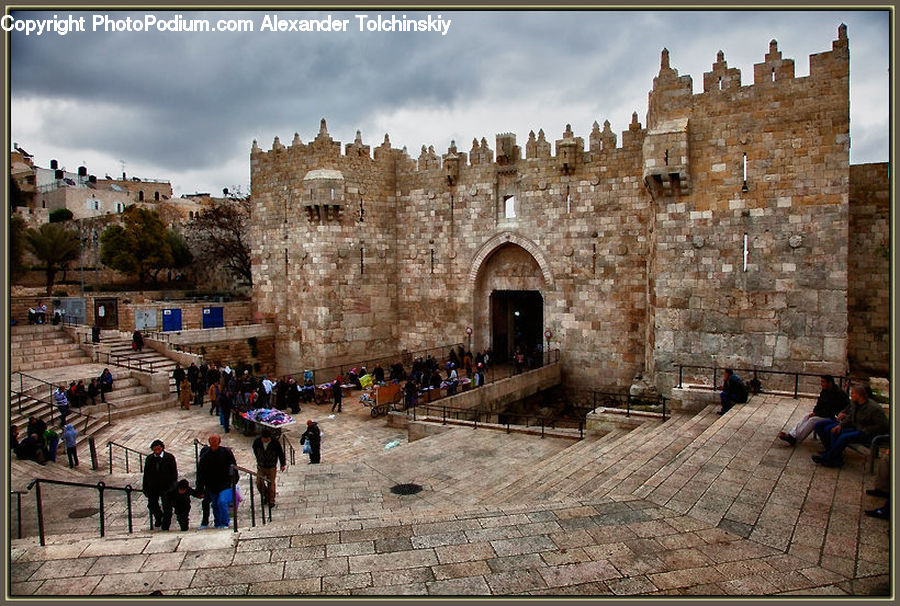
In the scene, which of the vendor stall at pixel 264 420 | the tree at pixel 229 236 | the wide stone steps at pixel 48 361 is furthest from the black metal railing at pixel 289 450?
the tree at pixel 229 236

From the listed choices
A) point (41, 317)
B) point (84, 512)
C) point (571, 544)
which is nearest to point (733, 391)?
point (571, 544)

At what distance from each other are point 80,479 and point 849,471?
11541 millimetres

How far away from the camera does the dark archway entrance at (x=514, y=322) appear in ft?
73.6

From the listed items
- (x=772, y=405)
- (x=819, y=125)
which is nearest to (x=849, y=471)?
(x=772, y=405)

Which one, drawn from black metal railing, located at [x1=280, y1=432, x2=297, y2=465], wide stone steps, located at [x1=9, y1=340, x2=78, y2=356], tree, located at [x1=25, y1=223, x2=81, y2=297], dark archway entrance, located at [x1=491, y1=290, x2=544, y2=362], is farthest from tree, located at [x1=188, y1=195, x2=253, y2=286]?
black metal railing, located at [x1=280, y1=432, x2=297, y2=465]

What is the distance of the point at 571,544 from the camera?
519 centimetres

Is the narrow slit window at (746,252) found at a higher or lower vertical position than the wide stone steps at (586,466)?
higher

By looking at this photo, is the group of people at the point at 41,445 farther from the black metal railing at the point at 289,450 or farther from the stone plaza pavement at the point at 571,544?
the black metal railing at the point at 289,450

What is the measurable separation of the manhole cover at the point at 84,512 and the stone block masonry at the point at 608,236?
12136mm

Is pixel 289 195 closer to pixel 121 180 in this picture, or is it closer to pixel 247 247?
pixel 247 247

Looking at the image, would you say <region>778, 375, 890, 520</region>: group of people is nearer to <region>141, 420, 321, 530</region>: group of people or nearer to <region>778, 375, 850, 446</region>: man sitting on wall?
<region>778, 375, 850, 446</region>: man sitting on wall

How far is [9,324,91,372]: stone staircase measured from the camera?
18.2 m

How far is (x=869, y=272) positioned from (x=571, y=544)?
43.9 ft

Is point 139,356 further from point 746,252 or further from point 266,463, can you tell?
point 746,252
